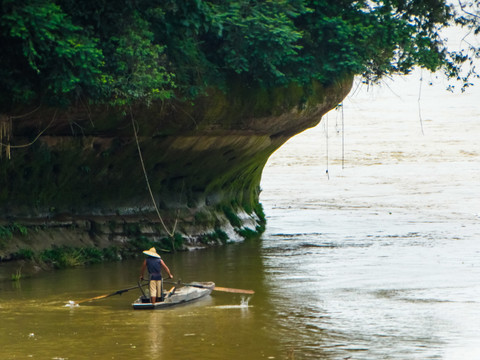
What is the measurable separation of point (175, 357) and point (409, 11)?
14752mm

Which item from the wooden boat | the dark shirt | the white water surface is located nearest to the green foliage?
the white water surface

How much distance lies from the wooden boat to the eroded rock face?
16.4ft

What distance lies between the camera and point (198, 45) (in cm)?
2127

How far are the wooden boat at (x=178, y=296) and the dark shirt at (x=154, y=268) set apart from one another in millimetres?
361

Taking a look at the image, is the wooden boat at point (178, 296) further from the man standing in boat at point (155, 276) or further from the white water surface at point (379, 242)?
the white water surface at point (379, 242)

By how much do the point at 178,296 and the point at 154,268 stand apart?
622mm

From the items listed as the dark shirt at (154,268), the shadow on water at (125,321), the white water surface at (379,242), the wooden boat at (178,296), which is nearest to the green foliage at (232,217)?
the white water surface at (379,242)

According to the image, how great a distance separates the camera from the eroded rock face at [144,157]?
19906 millimetres

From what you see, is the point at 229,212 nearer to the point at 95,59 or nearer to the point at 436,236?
the point at 436,236

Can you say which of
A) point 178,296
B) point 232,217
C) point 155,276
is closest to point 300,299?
point 178,296

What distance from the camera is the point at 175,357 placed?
11383mm

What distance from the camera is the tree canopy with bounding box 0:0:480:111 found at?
1681 cm

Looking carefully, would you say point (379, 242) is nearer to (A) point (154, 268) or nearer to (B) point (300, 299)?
(B) point (300, 299)

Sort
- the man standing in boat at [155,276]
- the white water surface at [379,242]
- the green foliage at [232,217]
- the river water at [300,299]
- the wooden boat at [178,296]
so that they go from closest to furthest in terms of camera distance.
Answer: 1. the river water at [300,299]
2. the white water surface at [379,242]
3. the wooden boat at [178,296]
4. the man standing in boat at [155,276]
5. the green foliage at [232,217]
